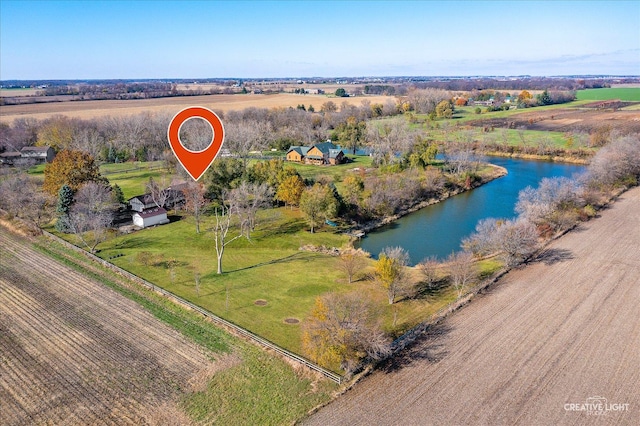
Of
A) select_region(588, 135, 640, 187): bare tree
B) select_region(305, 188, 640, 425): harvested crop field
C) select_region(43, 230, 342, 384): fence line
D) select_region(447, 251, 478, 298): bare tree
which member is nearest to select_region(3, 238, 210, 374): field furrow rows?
select_region(43, 230, 342, 384): fence line

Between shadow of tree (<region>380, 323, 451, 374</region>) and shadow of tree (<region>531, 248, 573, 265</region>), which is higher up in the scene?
shadow of tree (<region>531, 248, 573, 265</region>)

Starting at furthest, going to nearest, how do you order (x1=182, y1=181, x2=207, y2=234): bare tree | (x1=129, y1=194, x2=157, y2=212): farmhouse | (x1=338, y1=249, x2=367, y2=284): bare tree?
(x1=129, y1=194, x2=157, y2=212): farmhouse < (x1=182, y1=181, x2=207, y2=234): bare tree < (x1=338, y1=249, x2=367, y2=284): bare tree

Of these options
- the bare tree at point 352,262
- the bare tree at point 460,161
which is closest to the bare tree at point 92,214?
the bare tree at point 352,262

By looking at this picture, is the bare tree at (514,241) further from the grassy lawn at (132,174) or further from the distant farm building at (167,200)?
the grassy lawn at (132,174)

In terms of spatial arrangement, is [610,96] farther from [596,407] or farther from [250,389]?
[250,389]

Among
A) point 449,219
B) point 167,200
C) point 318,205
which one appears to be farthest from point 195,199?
point 449,219

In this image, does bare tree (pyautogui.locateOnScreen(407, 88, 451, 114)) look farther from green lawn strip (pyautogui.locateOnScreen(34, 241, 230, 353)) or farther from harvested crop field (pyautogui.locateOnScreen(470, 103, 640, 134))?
green lawn strip (pyautogui.locateOnScreen(34, 241, 230, 353))
